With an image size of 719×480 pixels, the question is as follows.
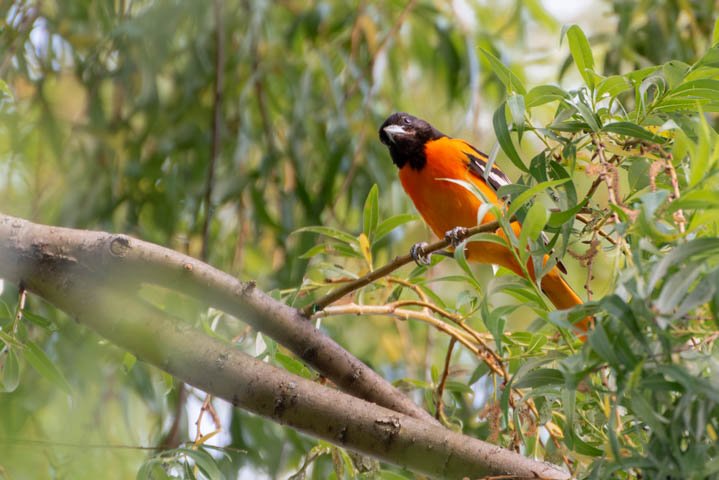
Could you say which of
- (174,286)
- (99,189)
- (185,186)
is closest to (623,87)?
(174,286)

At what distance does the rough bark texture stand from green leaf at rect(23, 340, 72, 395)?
15 cm

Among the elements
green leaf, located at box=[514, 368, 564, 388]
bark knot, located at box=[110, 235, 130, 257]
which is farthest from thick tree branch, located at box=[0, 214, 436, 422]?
green leaf, located at box=[514, 368, 564, 388]

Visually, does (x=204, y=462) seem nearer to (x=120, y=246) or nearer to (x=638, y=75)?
(x=120, y=246)

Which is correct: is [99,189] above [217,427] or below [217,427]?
above

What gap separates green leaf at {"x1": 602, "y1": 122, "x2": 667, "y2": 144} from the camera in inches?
46.3

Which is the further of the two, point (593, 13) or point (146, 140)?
point (593, 13)

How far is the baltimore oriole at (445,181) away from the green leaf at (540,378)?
4.61 ft

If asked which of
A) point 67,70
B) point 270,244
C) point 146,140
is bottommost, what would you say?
point 270,244

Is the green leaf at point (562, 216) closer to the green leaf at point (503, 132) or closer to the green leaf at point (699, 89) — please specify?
the green leaf at point (503, 132)

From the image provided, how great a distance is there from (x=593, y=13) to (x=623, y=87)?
5.89 meters

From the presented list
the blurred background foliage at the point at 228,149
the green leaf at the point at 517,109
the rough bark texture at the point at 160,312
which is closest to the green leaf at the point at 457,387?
the blurred background foliage at the point at 228,149

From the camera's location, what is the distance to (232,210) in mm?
3287

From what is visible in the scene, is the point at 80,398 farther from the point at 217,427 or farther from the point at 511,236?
the point at 511,236

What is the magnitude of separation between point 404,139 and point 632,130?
1.89 meters
